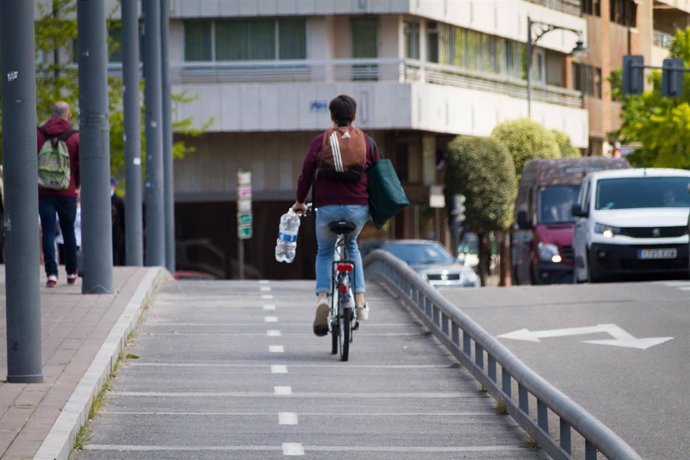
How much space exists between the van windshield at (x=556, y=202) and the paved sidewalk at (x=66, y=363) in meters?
12.9

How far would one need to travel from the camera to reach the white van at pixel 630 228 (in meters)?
25.6

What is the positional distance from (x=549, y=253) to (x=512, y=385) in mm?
17777

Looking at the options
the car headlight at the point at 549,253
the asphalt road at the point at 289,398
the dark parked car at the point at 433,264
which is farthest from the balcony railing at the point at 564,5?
the asphalt road at the point at 289,398

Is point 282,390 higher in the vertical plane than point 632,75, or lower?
lower

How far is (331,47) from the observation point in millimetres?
56156

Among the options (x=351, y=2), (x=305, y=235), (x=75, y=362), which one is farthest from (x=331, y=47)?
(x=75, y=362)

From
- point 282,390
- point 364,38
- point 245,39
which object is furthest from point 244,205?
point 282,390

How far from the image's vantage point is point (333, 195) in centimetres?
1393

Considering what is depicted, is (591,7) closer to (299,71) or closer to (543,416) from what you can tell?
(299,71)

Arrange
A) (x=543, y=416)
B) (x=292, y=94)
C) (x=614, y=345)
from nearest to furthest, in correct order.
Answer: (x=543, y=416) < (x=614, y=345) < (x=292, y=94)

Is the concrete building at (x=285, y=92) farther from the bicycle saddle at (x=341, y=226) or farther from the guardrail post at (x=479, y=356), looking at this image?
the guardrail post at (x=479, y=356)

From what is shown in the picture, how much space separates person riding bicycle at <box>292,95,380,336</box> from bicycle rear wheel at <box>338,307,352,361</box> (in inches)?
4.7

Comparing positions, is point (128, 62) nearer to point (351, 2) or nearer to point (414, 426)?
point (414, 426)

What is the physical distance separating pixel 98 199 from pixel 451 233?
144 feet
